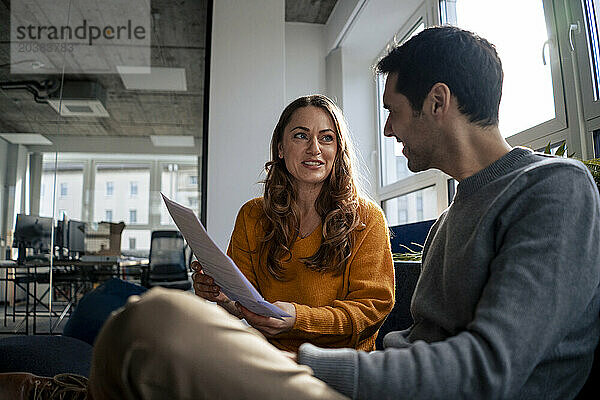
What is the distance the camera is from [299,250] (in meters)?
1.54

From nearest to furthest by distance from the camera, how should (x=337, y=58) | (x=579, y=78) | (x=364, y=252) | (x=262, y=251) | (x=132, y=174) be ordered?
(x=364, y=252) < (x=262, y=251) < (x=579, y=78) < (x=132, y=174) < (x=337, y=58)

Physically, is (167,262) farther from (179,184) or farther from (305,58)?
(305,58)

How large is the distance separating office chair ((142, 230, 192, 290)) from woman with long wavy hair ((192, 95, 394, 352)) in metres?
2.62

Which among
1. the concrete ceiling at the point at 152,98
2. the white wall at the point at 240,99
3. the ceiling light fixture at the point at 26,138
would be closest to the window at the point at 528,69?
the white wall at the point at 240,99

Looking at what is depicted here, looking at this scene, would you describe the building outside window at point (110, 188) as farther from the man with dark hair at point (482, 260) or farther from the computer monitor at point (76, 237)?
the man with dark hair at point (482, 260)

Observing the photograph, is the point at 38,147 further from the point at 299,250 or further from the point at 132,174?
the point at 299,250

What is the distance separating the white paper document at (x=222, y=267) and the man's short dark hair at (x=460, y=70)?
0.48 m

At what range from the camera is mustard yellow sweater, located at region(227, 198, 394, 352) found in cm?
135

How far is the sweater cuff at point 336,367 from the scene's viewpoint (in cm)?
68

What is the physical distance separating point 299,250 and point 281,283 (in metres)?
0.11

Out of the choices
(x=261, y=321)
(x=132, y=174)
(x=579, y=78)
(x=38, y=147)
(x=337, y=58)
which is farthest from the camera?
(x=337, y=58)

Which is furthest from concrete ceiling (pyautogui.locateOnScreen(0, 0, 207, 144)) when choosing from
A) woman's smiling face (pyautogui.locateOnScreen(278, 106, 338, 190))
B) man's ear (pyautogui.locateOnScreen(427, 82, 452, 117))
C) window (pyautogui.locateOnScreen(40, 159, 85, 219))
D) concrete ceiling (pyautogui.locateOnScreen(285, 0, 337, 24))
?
man's ear (pyautogui.locateOnScreen(427, 82, 452, 117))

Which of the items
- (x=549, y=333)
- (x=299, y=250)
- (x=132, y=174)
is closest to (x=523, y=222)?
(x=549, y=333)

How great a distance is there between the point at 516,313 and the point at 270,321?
697mm
